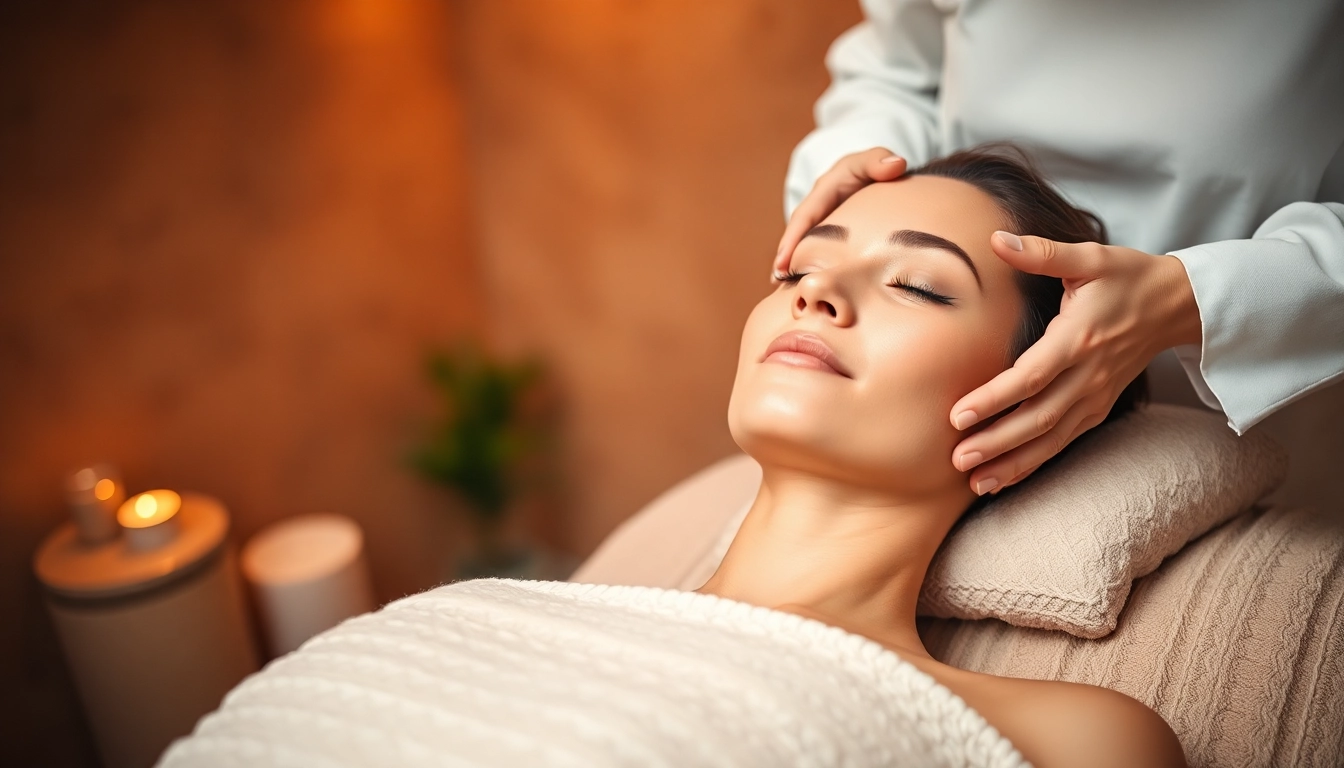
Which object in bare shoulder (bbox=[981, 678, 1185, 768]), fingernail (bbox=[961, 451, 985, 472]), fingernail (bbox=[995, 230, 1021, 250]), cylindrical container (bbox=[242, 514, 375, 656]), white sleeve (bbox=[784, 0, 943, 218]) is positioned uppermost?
white sleeve (bbox=[784, 0, 943, 218])

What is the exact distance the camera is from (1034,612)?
3.23 ft

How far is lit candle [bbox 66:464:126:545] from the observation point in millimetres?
1686

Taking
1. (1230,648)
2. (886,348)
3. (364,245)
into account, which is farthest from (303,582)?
(1230,648)

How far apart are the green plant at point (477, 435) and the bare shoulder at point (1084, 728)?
5.50 ft

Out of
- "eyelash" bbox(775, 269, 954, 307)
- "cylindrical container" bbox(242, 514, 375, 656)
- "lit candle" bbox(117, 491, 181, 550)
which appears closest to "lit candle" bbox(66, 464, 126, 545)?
"lit candle" bbox(117, 491, 181, 550)

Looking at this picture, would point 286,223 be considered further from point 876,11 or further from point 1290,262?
point 1290,262

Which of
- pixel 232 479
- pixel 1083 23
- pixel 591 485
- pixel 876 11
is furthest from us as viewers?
pixel 591 485

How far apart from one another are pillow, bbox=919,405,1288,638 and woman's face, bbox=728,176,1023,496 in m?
0.08

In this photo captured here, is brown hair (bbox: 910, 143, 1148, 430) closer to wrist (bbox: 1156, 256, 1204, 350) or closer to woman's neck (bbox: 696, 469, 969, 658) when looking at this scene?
wrist (bbox: 1156, 256, 1204, 350)

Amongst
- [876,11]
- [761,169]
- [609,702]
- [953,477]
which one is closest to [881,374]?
[953,477]

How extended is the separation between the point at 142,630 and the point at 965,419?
5.03 feet

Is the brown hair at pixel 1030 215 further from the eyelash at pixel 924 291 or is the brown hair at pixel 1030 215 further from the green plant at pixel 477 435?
the green plant at pixel 477 435

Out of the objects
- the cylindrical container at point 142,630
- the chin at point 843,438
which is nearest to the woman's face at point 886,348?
the chin at point 843,438

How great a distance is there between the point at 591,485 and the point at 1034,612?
5.83ft
